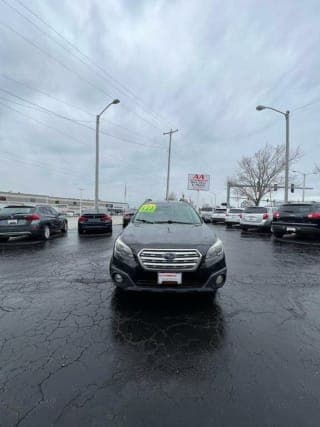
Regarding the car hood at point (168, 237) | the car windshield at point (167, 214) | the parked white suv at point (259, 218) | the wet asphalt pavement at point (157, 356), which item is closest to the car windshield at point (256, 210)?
the parked white suv at point (259, 218)

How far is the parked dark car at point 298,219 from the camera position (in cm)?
959

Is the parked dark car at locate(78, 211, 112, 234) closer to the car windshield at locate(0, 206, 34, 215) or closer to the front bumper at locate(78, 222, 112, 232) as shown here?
the front bumper at locate(78, 222, 112, 232)

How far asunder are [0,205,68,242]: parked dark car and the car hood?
263 inches

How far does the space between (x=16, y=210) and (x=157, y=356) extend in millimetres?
9090

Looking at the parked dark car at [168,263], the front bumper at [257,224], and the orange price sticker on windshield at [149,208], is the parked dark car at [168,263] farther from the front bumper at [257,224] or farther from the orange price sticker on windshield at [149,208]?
the front bumper at [257,224]

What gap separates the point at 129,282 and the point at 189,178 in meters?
30.7

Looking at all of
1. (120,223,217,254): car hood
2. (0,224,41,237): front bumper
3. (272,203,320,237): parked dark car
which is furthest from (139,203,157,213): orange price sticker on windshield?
(272,203,320,237): parked dark car

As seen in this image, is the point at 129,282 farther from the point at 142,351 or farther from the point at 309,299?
the point at 309,299

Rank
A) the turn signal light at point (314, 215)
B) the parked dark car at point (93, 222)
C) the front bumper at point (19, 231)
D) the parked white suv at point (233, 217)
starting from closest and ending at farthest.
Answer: the front bumper at point (19, 231), the turn signal light at point (314, 215), the parked dark car at point (93, 222), the parked white suv at point (233, 217)

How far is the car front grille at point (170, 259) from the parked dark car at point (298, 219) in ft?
27.8

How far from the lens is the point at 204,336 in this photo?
2.82 metres

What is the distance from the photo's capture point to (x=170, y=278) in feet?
10.4

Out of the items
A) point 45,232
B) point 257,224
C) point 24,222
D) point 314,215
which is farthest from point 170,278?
point 257,224

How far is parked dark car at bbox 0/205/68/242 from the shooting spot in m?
8.92
